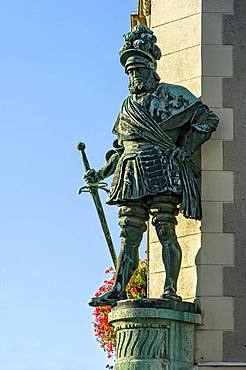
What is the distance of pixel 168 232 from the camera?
29.0 ft

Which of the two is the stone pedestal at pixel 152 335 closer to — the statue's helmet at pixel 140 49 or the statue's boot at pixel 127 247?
the statue's boot at pixel 127 247

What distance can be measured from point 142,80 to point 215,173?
3.61 feet

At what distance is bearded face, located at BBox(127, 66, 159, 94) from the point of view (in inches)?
366

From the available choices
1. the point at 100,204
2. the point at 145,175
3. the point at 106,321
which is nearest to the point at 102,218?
the point at 100,204

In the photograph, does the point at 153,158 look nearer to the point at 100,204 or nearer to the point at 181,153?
the point at 181,153

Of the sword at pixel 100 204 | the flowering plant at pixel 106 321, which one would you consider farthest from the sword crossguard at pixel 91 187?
the flowering plant at pixel 106 321

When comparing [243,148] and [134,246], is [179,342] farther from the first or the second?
[243,148]

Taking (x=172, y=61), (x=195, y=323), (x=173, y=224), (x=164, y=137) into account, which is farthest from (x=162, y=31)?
(x=195, y=323)

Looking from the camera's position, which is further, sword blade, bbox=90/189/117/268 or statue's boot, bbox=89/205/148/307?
sword blade, bbox=90/189/117/268

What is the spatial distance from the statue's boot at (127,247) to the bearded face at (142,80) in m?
1.15

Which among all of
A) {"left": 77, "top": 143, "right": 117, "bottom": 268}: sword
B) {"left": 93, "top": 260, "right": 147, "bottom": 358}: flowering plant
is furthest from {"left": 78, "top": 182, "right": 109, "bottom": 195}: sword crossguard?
{"left": 93, "top": 260, "right": 147, "bottom": 358}: flowering plant

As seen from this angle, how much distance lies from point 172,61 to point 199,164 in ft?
3.89

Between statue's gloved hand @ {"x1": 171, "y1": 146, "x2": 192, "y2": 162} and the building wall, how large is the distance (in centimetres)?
30

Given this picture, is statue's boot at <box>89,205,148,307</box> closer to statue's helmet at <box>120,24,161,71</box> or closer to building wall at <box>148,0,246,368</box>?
building wall at <box>148,0,246,368</box>
